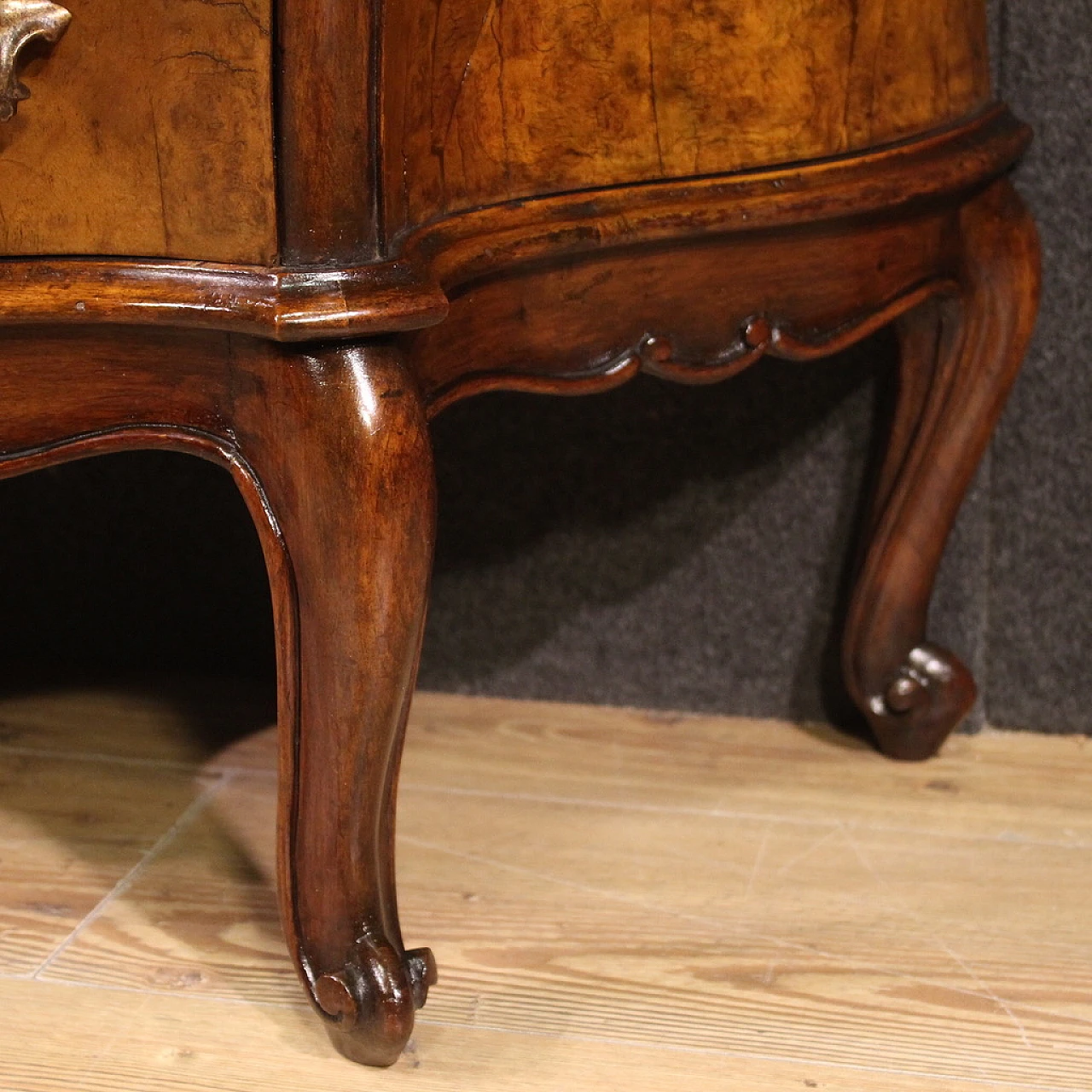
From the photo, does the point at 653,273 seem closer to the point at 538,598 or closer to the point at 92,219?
the point at 92,219

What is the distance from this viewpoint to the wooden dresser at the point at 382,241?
666mm

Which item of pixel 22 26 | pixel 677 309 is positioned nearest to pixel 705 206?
pixel 677 309

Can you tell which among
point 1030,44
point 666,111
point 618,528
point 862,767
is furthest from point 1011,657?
point 666,111

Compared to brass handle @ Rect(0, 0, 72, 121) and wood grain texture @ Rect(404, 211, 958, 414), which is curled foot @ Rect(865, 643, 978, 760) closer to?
wood grain texture @ Rect(404, 211, 958, 414)

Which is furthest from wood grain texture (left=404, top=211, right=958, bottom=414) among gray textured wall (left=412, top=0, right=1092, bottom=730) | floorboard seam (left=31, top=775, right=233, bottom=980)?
floorboard seam (left=31, top=775, right=233, bottom=980)

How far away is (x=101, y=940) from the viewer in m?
0.94

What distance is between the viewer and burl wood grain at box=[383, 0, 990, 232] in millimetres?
718

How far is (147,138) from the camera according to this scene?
26.3 inches

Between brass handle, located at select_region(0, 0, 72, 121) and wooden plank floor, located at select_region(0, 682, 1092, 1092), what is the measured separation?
470 mm

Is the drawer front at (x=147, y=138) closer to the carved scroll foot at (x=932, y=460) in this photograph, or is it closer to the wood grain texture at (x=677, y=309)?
the wood grain texture at (x=677, y=309)

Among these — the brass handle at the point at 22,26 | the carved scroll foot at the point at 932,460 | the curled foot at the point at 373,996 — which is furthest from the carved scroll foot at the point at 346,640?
the carved scroll foot at the point at 932,460

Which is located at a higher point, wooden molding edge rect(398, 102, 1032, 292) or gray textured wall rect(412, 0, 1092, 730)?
wooden molding edge rect(398, 102, 1032, 292)

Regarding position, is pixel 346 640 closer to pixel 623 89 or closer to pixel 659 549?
pixel 623 89

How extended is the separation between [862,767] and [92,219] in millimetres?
680
